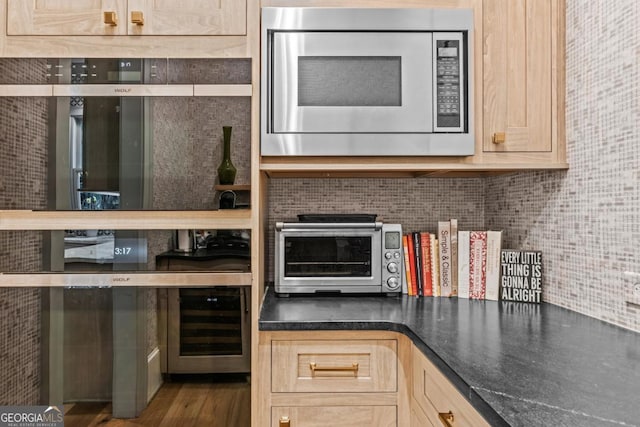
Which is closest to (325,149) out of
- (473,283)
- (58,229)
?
(473,283)

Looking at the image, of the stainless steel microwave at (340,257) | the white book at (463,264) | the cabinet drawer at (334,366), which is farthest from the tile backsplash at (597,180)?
the cabinet drawer at (334,366)

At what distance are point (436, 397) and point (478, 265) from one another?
77cm

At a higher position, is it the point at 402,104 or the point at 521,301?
the point at 402,104

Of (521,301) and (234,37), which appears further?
(521,301)

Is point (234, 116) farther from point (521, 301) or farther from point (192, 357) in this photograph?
point (521, 301)

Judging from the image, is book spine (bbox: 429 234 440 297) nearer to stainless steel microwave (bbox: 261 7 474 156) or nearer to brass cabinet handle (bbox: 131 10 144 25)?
stainless steel microwave (bbox: 261 7 474 156)

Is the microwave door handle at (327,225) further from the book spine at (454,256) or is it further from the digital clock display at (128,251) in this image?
the digital clock display at (128,251)

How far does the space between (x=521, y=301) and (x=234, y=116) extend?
4.20ft

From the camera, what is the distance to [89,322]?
1.38 meters

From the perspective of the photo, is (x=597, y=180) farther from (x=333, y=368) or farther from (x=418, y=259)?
(x=333, y=368)

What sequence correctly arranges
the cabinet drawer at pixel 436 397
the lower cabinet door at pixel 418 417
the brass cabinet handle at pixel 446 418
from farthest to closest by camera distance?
the lower cabinet door at pixel 418 417, the brass cabinet handle at pixel 446 418, the cabinet drawer at pixel 436 397

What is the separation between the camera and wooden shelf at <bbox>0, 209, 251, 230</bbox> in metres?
1.39

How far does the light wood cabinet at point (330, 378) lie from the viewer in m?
1.33

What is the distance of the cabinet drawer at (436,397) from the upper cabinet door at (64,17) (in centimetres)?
144
